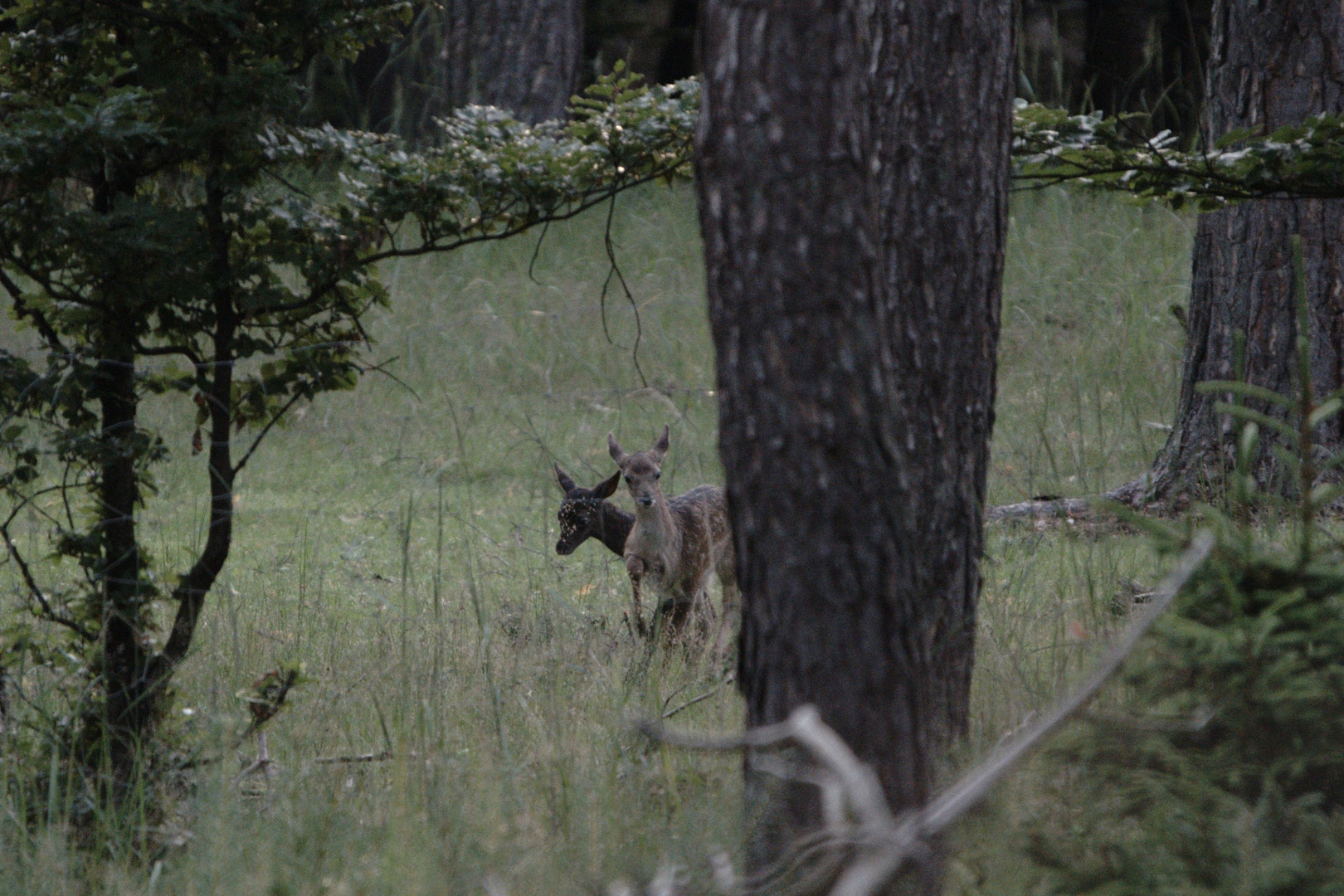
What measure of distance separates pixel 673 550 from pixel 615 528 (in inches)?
17.8

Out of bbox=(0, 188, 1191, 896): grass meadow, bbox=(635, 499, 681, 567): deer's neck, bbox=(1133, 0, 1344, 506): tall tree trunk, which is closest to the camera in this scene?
bbox=(0, 188, 1191, 896): grass meadow

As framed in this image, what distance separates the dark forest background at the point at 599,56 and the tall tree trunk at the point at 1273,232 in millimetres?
5527

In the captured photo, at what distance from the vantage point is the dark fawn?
Result: 6062mm

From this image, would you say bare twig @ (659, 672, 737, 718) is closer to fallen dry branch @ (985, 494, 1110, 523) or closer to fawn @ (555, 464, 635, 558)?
fawn @ (555, 464, 635, 558)

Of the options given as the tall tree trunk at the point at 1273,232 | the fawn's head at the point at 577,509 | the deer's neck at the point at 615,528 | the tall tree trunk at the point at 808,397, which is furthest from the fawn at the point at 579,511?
the tall tree trunk at the point at 808,397

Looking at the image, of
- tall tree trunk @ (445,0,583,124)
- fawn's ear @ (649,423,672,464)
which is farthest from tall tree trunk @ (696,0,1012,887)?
tall tree trunk @ (445,0,583,124)

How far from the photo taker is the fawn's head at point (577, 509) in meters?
6.17

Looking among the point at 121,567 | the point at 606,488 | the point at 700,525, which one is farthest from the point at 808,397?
the point at 700,525

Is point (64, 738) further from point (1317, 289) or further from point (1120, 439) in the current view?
point (1120, 439)

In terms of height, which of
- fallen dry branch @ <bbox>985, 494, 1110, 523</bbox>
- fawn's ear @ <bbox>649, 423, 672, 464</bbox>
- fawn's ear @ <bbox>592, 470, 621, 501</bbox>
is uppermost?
fawn's ear @ <bbox>649, 423, 672, 464</bbox>

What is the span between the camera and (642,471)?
634 centimetres

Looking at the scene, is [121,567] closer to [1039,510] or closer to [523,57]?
[1039,510]

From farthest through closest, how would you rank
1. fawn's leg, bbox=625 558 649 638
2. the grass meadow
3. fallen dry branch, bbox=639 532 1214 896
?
fawn's leg, bbox=625 558 649 638 → the grass meadow → fallen dry branch, bbox=639 532 1214 896

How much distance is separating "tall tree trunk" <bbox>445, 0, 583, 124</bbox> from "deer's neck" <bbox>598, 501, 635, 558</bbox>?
8.87 metres
